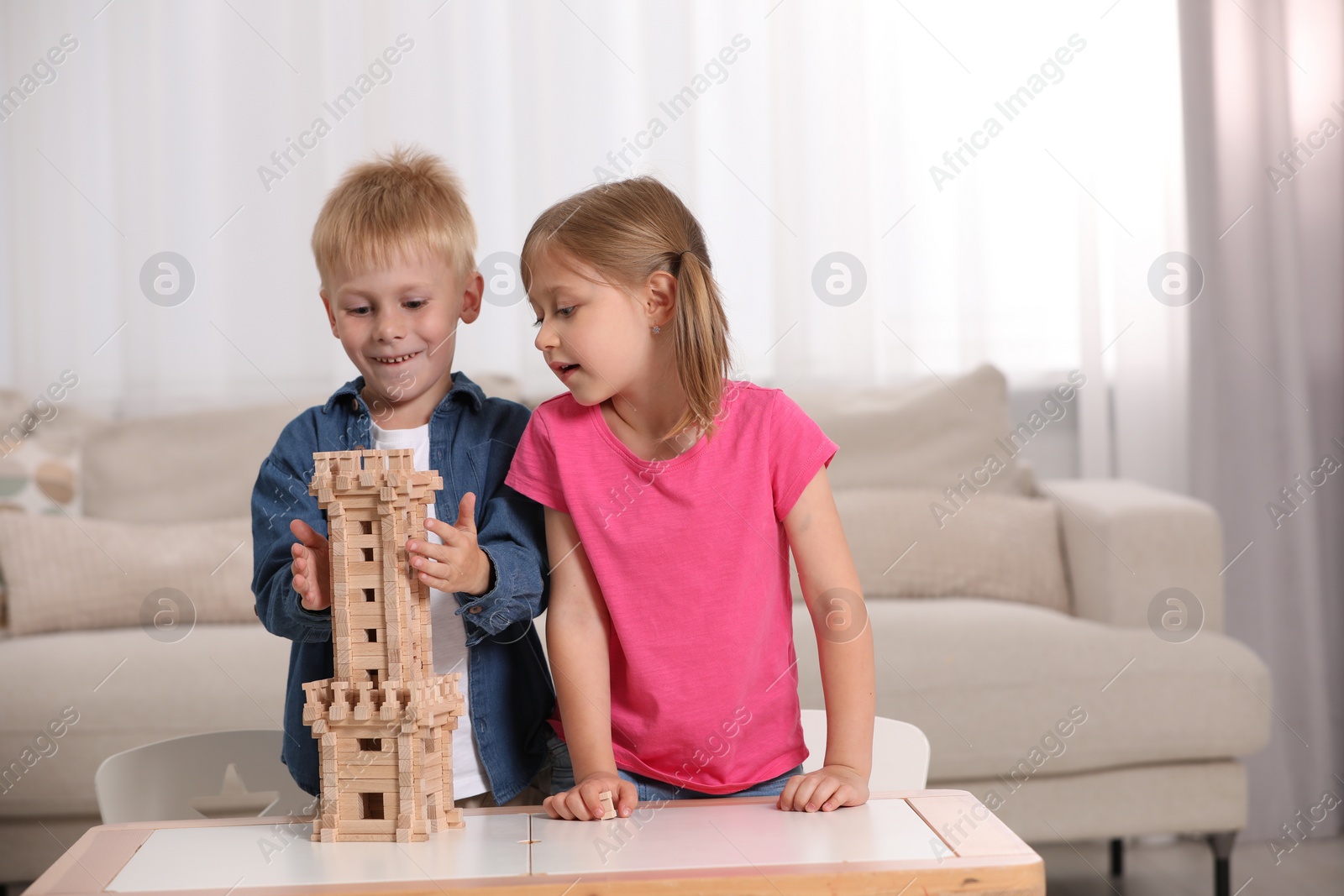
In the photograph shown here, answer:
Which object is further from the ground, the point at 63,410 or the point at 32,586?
the point at 63,410

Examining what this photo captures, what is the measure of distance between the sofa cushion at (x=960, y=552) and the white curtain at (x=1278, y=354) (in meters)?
0.44

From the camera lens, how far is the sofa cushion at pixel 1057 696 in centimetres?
181

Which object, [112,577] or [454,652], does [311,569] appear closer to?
[454,652]

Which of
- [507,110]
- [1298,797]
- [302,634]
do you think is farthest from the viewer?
[507,110]

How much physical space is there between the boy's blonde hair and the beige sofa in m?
1.03

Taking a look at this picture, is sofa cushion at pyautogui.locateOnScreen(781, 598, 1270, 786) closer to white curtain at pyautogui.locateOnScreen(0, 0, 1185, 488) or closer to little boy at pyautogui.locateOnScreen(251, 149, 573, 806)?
white curtain at pyautogui.locateOnScreen(0, 0, 1185, 488)

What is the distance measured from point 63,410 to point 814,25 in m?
1.82

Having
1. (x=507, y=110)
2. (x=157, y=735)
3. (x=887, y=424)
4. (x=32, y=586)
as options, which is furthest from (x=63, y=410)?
(x=887, y=424)


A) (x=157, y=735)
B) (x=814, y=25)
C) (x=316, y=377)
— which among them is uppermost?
(x=814, y=25)

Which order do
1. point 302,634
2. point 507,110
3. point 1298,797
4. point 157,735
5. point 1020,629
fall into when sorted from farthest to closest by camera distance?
point 507,110
point 1298,797
point 1020,629
point 157,735
point 302,634

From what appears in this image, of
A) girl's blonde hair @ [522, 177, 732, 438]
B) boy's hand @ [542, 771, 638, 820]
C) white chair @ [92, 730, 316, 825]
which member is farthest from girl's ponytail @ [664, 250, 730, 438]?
white chair @ [92, 730, 316, 825]

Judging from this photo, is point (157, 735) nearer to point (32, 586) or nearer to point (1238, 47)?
point (32, 586)

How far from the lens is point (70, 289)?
2.42 m

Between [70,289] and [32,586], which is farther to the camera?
[70,289]
